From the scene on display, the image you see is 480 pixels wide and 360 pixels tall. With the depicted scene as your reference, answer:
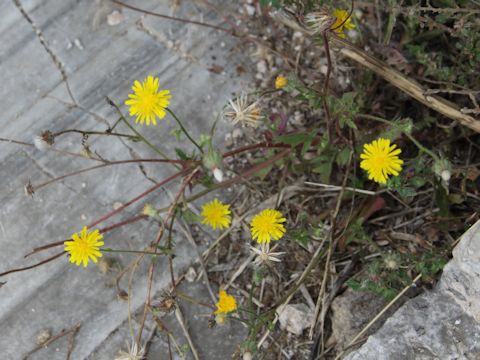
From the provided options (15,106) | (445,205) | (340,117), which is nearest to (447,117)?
(445,205)

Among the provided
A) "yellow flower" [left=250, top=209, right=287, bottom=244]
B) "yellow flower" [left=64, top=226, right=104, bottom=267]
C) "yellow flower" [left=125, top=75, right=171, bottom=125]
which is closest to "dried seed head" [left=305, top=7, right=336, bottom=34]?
"yellow flower" [left=125, top=75, right=171, bottom=125]

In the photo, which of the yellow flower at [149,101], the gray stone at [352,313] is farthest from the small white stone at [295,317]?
the yellow flower at [149,101]

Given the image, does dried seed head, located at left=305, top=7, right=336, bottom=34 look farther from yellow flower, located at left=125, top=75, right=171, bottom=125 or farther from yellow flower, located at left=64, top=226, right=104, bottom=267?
yellow flower, located at left=64, top=226, right=104, bottom=267

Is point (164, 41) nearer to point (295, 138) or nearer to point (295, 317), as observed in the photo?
point (295, 138)

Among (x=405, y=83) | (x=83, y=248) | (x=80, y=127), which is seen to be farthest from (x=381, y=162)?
(x=80, y=127)

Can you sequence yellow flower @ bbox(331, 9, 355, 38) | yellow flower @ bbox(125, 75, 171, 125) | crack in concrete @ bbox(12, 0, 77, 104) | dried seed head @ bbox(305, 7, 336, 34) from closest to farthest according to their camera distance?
dried seed head @ bbox(305, 7, 336, 34) → yellow flower @ bbox(125, 75, 171, 125) → yellow flower @ bbox(331, 9, 355, 38) → crack in concrete @ bbox(12, 0, 77, 104)

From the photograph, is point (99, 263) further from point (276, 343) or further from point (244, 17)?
point (244, 17)

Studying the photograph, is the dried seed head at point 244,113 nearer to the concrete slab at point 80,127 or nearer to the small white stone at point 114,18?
the concrete slab at point 80,127
